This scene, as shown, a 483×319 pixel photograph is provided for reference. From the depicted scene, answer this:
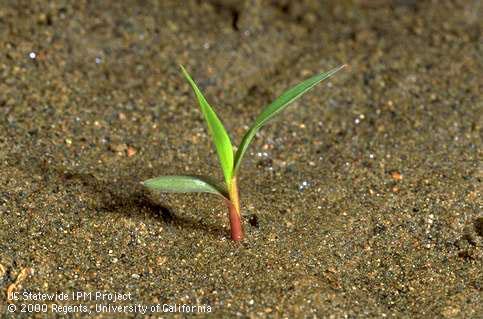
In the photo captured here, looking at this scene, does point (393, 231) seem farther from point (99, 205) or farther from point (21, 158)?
point (21, 158)

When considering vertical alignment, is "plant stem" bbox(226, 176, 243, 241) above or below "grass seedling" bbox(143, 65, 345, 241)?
below

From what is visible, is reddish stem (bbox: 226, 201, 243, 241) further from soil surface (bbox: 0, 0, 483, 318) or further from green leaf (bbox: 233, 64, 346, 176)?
green leaf (bbox: 233, 64, 346, 176)

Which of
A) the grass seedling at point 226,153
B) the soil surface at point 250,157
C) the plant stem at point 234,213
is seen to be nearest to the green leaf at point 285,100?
the grass seedling at point 226,153

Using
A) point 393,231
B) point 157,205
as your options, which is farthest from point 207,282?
point 393,231

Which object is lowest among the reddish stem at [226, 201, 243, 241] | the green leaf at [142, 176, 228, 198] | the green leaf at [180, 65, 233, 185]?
the reddish stem at [226, 201, 243, 241]

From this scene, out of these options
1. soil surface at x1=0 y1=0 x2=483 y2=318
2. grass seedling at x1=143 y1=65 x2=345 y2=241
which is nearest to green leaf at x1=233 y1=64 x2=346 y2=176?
grass seedling at x1=143 y1=65 x2=345 y2=241

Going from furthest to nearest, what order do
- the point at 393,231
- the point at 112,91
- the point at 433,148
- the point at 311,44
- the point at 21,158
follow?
1. the point at 311,44
2. the point at 112,91
3. the point at 433,148
4. the point at 21,158
5. the point at 393,231

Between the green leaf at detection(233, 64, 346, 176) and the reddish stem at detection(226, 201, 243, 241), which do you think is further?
the reddish stem at detection(226, 201, 243, 241)
